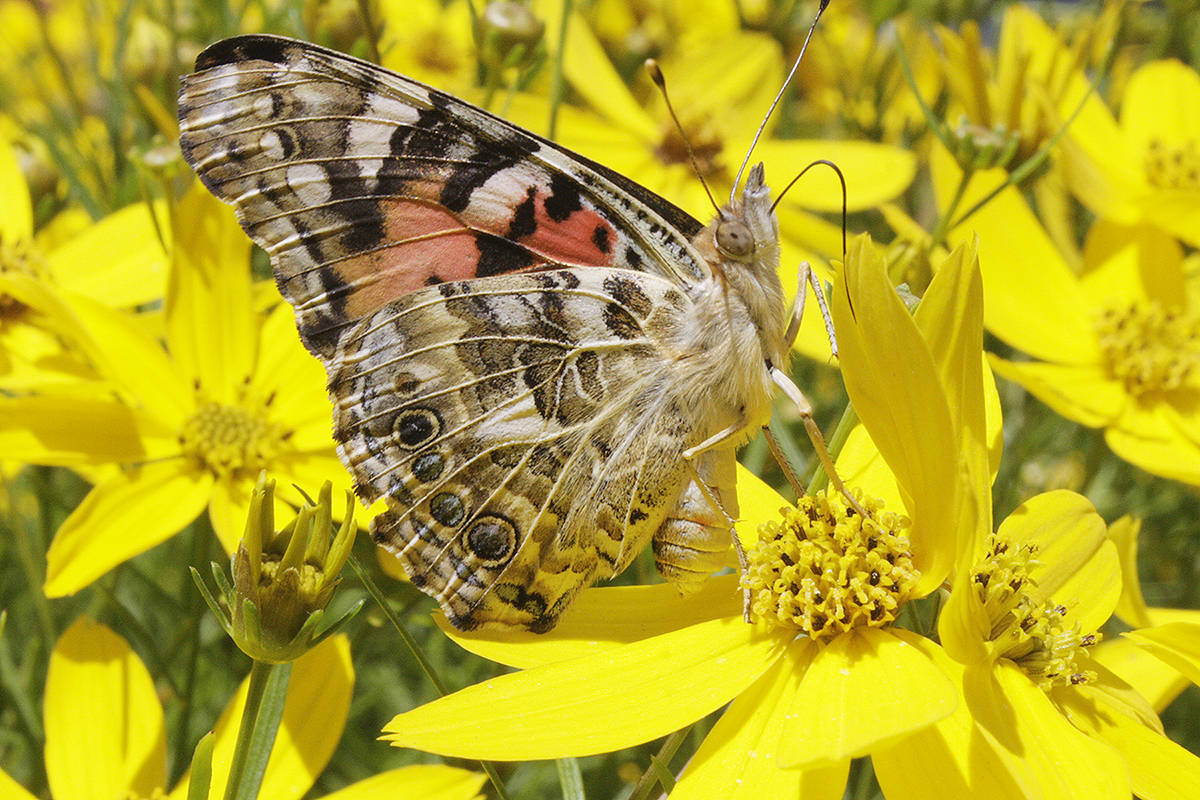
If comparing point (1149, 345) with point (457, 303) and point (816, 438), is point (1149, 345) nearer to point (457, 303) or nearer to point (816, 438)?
point (816, 438)

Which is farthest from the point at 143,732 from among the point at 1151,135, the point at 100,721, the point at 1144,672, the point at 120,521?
the point at 1151,135

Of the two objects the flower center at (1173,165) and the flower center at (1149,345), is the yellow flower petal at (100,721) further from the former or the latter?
the flower center at (1173,165)

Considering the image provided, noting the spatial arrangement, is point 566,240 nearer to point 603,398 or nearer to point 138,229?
point 603,398

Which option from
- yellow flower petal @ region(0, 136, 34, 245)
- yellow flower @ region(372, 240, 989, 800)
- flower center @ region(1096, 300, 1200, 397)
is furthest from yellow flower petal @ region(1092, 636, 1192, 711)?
yellow flower petal @ region(0, 136, 34, 245)

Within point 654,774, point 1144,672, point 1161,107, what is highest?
point 1161,107

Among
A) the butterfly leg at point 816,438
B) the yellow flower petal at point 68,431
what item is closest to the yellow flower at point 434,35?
the yellow flower petal at point 68,431

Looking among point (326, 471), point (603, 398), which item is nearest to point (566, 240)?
point (603, 398)
